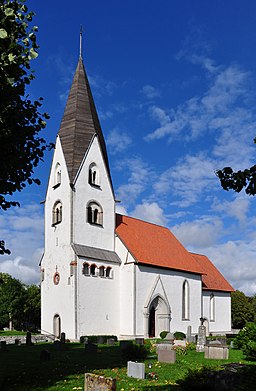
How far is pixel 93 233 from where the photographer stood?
33562 mm

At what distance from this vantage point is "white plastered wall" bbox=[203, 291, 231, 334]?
1709 inches

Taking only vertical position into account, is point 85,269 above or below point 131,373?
above

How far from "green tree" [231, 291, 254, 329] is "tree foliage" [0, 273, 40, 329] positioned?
27.9 meters

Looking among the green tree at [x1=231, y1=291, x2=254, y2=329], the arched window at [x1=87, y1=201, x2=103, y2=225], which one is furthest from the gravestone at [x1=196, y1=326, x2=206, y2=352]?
the green tree at [x1=231, y1=291, x2=254, y2=329]

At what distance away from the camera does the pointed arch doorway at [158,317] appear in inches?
1398

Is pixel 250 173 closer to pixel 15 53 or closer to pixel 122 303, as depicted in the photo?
pixel 15 53

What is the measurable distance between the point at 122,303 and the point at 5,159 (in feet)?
83.7

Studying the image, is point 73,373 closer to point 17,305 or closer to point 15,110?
point 15,110

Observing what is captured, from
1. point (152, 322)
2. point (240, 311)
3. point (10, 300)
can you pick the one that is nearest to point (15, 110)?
point (152, 322)

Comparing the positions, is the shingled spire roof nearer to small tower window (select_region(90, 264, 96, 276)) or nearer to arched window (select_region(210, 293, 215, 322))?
small tower window (select_region(90, 264, 96, 276))

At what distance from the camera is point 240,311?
60812mm

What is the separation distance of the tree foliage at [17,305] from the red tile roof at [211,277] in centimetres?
2337

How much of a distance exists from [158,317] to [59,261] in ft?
32.2

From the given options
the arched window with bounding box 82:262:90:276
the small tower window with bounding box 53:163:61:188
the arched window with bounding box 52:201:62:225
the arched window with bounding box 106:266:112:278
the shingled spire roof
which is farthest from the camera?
the small tower window with bounding box 53:163:61:188
